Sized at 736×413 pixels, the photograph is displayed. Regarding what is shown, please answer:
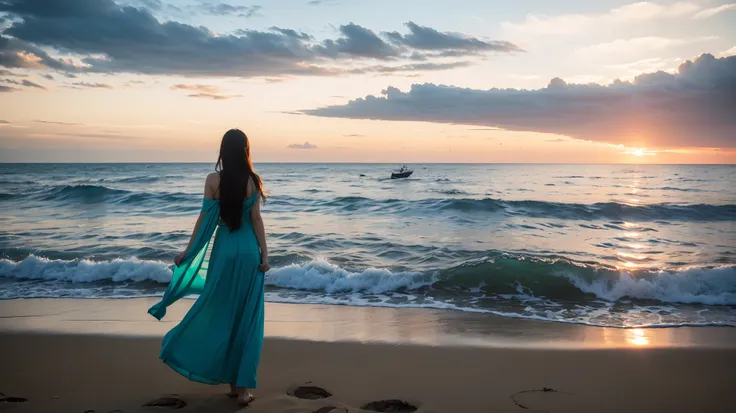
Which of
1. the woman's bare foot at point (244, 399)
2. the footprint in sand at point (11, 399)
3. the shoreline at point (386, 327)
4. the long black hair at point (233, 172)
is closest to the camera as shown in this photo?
the long black hair at point (233, 172)

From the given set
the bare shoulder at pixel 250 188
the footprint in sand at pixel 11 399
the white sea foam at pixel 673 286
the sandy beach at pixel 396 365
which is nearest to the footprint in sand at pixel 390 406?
the sandy beach at pixel 396 365

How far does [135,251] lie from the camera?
12.4 m

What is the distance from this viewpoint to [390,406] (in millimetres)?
4051

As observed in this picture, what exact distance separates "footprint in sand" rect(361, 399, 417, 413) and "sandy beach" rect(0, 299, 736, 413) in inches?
3.0

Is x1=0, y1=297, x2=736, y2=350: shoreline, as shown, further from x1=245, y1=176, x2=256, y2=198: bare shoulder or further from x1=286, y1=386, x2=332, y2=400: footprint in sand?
x1=245, y1=176, x2=256, y2=198: bare shoulder

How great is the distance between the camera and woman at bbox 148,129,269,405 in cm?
382

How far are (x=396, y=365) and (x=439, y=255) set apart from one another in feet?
24.4

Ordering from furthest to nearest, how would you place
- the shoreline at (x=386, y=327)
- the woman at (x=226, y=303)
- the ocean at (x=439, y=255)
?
the ocean at (x=439, y=255) < the shoreline at (x=386, y=327) < the woman at (x=226, y=303)

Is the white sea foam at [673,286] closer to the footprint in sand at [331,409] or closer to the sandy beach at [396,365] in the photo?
the sandy beach at [396,365]

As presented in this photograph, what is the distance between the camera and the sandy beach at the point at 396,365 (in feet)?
13.6

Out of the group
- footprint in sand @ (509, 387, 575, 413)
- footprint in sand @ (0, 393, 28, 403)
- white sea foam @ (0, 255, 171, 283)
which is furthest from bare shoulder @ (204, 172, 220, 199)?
white sea foam @ (0, 255, 171, 283)

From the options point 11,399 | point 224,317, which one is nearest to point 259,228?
point 224,317

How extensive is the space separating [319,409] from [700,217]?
74.5 feet

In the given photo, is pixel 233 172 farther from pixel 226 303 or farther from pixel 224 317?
pixel 224 317
